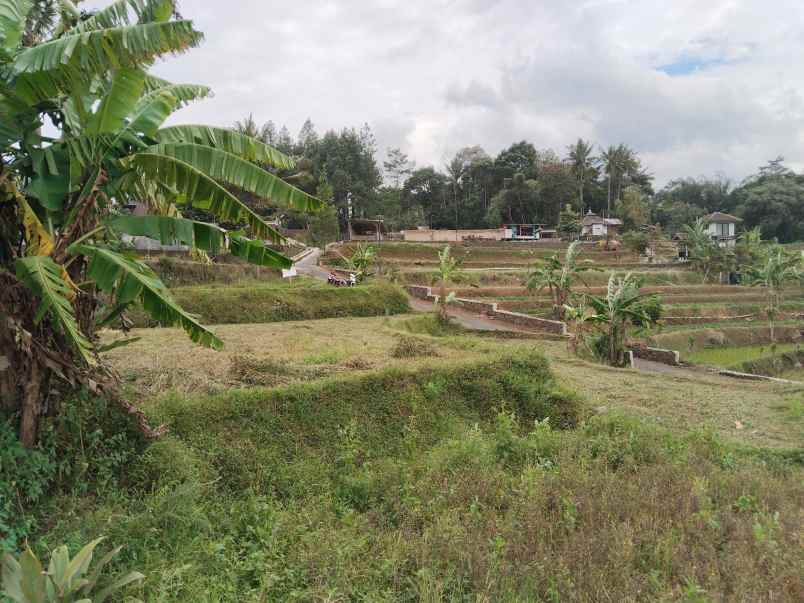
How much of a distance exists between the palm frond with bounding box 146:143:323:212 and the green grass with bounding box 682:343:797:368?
19.4m

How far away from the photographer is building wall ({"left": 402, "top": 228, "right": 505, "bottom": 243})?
51.2 meters

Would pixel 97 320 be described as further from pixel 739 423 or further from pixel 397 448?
pixel 739 423

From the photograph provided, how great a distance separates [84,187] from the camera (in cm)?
536

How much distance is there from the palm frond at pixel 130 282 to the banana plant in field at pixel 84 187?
0.5 inches

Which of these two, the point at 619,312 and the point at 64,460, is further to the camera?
the point at 619,312

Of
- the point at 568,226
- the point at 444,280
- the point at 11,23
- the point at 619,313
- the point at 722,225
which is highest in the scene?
the point at 11,23

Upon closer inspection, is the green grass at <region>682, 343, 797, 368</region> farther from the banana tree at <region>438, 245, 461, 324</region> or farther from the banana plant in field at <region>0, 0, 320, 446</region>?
the banana plant in field at <region>0, 0, 320, 446</region>

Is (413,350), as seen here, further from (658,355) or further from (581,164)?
(581,164)

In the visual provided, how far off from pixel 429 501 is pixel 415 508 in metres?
0.19

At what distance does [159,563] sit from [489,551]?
277 centimetres

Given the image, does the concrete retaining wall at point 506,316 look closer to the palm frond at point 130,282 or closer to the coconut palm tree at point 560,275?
the coconut palm tree at point 560,275

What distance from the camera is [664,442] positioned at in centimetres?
721

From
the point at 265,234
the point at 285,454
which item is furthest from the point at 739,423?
the point at 265,234

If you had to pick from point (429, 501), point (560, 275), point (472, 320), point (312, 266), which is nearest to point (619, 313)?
point (560, 275)
